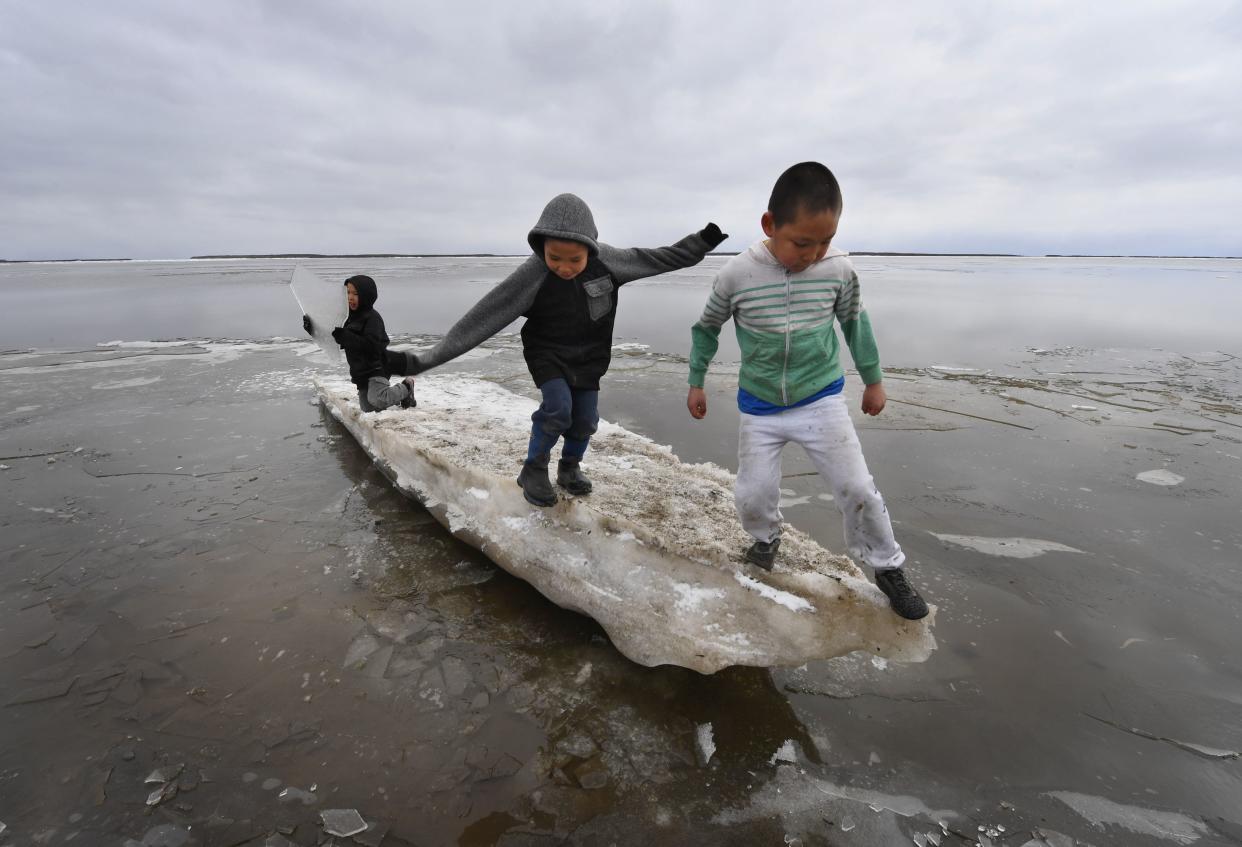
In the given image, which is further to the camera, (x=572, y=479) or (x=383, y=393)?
(x=383, y=393)

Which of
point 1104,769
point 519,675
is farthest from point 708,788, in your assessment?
point 1104,769

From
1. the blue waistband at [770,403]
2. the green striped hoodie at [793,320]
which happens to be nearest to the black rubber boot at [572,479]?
the blue waistband at [770,403]

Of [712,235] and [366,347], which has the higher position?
[712,235]

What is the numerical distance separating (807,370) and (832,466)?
47 centimetres

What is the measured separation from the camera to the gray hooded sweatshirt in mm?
3197

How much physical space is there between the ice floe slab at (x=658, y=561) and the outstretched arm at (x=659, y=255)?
4.97 ft

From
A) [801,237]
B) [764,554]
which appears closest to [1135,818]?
[764,554]

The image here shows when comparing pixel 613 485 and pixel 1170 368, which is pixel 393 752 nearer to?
pixel 613 485

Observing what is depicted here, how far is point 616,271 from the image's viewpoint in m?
3.34

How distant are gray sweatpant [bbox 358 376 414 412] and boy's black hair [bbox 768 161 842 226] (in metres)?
3.67

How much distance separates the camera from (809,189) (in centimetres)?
238

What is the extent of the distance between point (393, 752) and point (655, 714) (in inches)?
48.3

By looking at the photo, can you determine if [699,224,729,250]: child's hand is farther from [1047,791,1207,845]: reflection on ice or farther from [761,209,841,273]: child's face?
[1047,791,1207,845]: reflection on ice

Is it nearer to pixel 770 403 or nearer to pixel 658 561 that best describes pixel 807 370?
pixel 770 403
